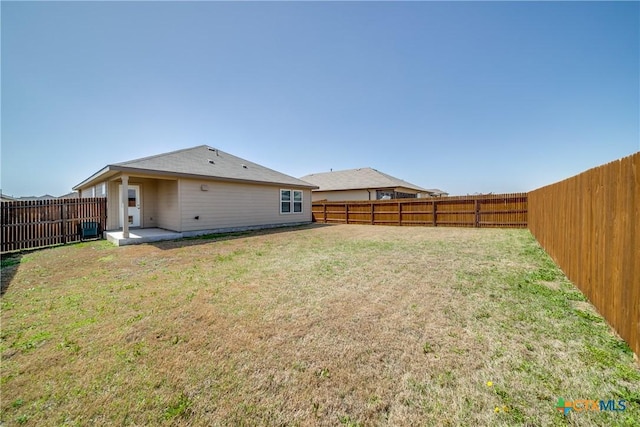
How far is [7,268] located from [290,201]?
443 inches

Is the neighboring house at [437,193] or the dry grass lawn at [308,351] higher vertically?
the neighboring house at [437,193]

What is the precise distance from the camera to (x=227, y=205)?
11.7 metres

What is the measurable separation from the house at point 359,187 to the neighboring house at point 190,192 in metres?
6.74

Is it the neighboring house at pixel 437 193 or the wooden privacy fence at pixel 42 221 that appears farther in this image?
the neighboring house at pixel 437 193

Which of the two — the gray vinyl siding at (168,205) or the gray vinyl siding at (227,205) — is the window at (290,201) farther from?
the gray vinyl siding at (168,205)

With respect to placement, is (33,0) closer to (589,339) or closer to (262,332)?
(262,332)

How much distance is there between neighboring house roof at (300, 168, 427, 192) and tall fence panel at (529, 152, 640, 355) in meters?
16.0

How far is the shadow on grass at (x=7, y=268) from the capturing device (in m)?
4.61

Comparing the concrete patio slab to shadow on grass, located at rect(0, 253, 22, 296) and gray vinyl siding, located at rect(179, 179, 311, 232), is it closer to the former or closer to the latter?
gray vinyl siding, located at rect(179, 179, 311, 232)

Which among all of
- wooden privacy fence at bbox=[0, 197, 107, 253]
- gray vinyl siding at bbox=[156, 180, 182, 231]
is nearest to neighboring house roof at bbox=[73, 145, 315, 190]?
gray vinyl siding at bbox=[156, 180, 182, 231]

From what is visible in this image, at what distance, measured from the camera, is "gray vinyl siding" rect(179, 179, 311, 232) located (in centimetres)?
1033

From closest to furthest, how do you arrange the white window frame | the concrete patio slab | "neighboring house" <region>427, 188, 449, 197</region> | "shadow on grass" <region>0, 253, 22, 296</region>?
"shadow on grass" <region>0, 253, 22, 296</region>, the concrete patio slab, the white window frame, "neighboring house" <region>427, 188, 449, 197</region>

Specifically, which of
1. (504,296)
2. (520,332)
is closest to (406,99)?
(504,296)

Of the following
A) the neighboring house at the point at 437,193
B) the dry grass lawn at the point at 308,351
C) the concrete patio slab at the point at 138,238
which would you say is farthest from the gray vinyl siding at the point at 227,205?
the neighboring house at the point at 437,193
